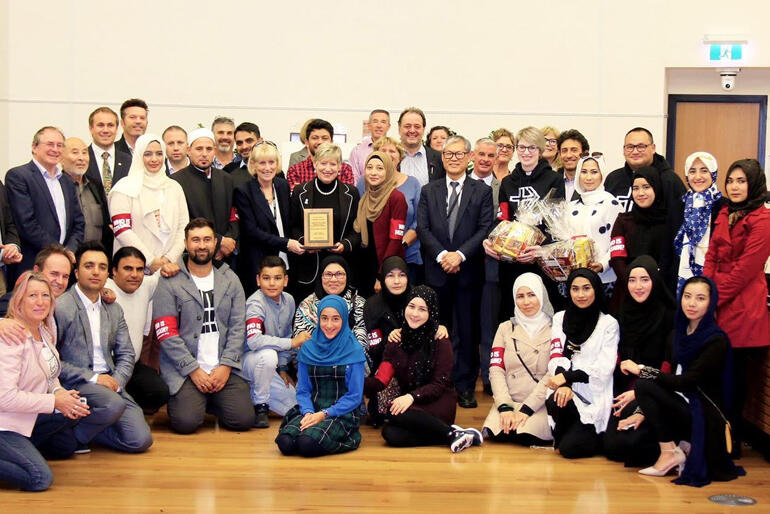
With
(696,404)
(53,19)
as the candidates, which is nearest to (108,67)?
(53,19)

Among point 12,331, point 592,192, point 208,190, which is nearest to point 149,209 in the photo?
point 208,190

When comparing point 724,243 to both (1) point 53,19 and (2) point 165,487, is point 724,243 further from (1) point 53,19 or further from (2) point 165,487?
(1) point 53,19

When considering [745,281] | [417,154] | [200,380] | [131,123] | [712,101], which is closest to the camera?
[745,281]

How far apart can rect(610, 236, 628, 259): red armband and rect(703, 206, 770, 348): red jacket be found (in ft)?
2.02

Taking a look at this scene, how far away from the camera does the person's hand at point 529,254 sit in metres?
5.66

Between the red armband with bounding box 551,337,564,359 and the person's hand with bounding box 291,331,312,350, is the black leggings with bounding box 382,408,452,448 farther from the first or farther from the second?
the person's hand with bounding box 291,331,312,350

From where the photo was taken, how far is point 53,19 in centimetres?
984

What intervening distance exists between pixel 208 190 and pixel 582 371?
104 inches

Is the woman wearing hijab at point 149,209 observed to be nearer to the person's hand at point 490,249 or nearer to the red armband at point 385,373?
the red armband at point 385,373

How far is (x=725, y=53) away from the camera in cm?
998

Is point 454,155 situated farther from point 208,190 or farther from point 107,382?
point 107,382

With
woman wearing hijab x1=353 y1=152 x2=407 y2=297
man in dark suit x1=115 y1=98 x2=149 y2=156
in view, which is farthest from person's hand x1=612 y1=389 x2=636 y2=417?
man in dark suit x1=115 y1=98 x2=149 y2=156

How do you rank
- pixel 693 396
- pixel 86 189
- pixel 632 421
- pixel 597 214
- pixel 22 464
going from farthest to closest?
pixel 86 189, pixel 597 214, pixel 632 421, pixel 693 396, pixel 22 464

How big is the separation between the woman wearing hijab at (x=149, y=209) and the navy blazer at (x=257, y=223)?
409 millimetres
